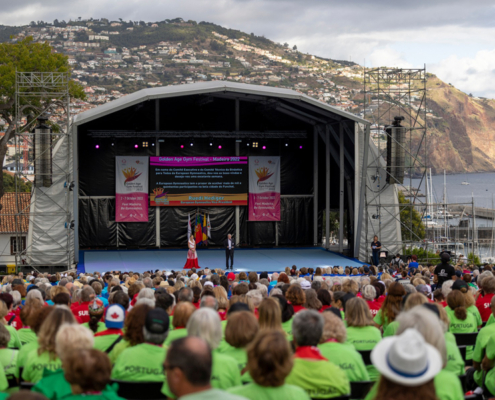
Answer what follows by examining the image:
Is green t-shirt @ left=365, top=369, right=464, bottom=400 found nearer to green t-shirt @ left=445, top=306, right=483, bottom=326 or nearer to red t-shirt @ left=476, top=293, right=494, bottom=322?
green t-shirt @ left=445, top=306, right=483, bottom=326

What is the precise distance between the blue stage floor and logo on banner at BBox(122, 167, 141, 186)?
2.56 meters

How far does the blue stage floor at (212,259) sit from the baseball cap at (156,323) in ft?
44.2

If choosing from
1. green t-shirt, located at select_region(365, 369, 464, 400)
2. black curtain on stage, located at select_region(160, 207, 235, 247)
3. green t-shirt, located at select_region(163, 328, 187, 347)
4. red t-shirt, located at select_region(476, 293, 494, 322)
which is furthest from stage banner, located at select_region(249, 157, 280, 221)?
green t-shirt, located at select_region(365, 369, 464, 400)

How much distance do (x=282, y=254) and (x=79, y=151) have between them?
803 cm

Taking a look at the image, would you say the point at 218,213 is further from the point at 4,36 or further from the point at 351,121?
the point at 4,36

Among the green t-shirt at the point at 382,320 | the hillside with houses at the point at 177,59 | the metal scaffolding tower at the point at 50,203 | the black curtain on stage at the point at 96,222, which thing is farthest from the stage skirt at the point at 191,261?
the hillside with houses at the point at 177,59

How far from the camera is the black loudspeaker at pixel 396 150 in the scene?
18016 mm

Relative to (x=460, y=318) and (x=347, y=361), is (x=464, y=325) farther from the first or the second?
(x=347, y=361)

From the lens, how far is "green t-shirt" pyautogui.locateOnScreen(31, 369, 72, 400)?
2969 millimetres

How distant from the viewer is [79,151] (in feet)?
70.2

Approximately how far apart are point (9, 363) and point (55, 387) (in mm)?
1255

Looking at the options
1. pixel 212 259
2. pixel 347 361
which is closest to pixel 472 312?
pixel 347 361

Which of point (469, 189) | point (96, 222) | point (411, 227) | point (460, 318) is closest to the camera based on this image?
point (460, 318)

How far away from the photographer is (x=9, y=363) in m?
4.07
